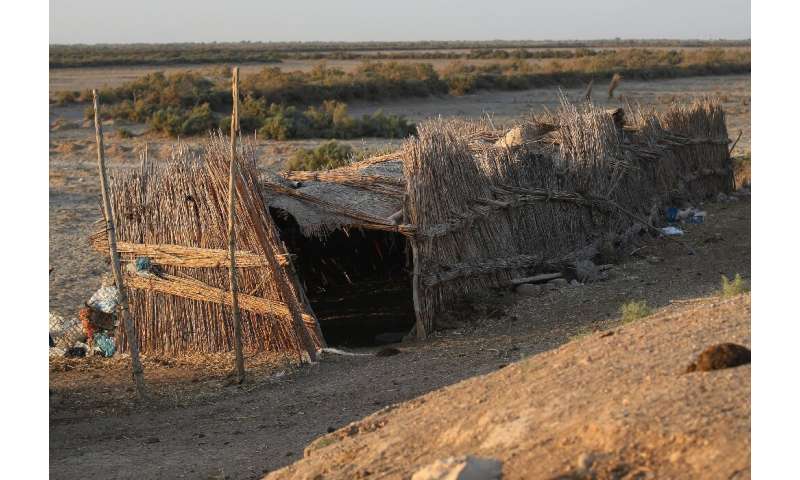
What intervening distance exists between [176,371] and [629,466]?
618 centimetres

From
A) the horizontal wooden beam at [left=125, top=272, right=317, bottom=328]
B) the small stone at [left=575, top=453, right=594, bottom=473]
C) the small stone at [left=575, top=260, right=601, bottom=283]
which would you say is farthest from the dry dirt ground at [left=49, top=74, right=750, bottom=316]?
the small stone at [left=575, top=453, right=594, bottom=473]

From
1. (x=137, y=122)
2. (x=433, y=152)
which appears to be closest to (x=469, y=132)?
(x=433, y=152)

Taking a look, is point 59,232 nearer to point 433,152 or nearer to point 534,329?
point 433,152

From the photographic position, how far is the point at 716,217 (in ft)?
53.2

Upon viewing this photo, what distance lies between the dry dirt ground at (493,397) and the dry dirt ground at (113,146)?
3.24 m

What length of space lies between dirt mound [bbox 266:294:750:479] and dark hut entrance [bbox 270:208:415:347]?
15.4ft

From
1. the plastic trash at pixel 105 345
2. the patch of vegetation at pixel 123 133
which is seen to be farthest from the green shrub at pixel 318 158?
the plastic trash at pixel 105 345

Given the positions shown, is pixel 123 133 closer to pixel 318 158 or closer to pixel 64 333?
pixel 318 158

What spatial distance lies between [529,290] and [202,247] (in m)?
3.43

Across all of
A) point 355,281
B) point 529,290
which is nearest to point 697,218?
point 529,290

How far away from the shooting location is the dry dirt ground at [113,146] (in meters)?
13.6

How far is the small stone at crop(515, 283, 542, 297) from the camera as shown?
11.2 m

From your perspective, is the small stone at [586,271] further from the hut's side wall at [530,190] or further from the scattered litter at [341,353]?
the scattered litter at [341,353]

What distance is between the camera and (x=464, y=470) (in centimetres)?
438
